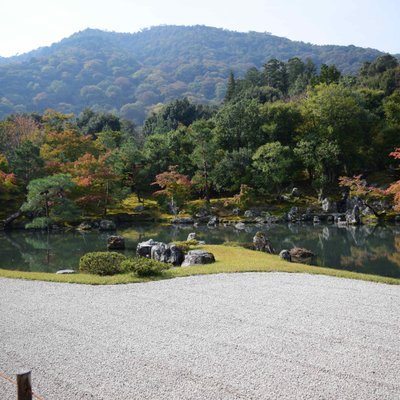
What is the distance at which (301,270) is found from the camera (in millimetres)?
15500

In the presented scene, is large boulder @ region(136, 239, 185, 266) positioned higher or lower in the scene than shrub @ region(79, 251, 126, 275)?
lower

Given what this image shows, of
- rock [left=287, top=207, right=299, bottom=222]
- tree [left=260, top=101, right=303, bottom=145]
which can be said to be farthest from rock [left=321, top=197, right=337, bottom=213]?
tree [left=260, top=101, right=303, bottom=145]

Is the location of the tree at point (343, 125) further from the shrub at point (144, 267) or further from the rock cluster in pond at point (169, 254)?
the shrub at point (144, 267)

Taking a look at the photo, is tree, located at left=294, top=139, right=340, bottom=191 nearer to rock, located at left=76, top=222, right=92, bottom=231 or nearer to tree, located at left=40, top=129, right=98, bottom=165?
rock, located at left=76, top=222, right=92, bottom=231


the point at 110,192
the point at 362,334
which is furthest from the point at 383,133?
the point at 362,334

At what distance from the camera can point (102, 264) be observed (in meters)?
15.9

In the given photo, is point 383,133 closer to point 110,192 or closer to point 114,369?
point 110,192

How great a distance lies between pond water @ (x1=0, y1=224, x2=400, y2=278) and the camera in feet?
71.3

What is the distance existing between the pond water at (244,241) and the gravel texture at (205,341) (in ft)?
29.4

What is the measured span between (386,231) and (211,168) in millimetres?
20880

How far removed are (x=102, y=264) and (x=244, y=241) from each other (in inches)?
576

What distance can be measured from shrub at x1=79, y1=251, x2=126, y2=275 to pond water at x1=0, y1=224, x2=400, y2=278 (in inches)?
179

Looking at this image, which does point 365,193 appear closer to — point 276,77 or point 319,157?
point 319,157

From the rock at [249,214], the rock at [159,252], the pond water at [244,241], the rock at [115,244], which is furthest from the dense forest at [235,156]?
the rock at [159,252]
